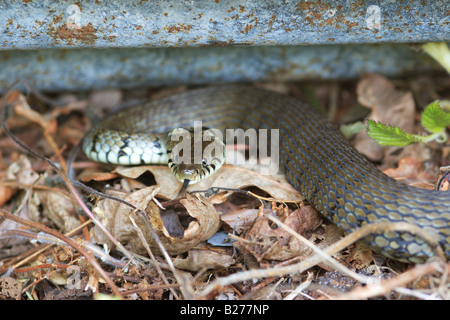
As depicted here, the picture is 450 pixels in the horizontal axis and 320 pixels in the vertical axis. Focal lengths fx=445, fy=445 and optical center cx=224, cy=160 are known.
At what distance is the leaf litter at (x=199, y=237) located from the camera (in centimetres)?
306

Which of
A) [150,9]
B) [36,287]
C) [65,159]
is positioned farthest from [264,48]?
[36,287]

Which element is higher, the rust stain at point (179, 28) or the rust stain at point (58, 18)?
the rust stain at point (58, 18)

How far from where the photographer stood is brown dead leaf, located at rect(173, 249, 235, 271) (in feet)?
10.3

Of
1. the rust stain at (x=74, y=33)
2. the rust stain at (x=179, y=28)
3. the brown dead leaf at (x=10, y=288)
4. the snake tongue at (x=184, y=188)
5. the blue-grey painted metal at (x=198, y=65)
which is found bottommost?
the brown dead leaf at (x=10, y=288)

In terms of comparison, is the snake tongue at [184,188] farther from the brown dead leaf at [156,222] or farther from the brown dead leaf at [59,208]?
the brown dead leaf at [59,208]

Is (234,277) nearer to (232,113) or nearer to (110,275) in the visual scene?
(110,275)

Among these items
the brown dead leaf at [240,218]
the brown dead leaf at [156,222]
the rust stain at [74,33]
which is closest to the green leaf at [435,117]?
the brown dead leaf at [240,218]

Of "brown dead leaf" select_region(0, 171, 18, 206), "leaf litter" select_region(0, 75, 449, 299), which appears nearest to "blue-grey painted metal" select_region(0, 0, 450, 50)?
"leaf litter" select_region(0, 75, 449, 299)

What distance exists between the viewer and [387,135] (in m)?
3.65

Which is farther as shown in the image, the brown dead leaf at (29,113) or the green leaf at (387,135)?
the brown dead leaf at (29,113)

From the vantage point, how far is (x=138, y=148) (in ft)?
14.2

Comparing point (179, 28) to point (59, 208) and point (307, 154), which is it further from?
point (59, 208)

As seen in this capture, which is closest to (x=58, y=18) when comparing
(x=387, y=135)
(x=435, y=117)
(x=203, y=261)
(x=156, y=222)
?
(x=156, y=222)

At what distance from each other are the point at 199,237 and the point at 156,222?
36cm
